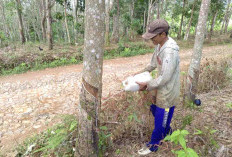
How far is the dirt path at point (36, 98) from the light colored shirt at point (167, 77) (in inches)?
43.3

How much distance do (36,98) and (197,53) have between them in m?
5.32

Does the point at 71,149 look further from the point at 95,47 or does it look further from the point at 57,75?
the point at 57,75

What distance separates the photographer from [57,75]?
26.1ft

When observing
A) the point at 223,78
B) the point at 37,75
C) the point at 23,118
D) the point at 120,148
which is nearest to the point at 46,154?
the point at 120,148

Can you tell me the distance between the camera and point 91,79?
200 centimetres

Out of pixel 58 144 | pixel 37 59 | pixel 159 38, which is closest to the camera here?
pixel 159 38

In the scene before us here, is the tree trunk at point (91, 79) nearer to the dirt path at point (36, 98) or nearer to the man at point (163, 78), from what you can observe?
the man at point (163, 78)

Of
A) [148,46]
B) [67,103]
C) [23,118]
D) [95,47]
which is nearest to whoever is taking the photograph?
[95,47]

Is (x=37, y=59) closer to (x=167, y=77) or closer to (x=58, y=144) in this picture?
(x=58, y=144)

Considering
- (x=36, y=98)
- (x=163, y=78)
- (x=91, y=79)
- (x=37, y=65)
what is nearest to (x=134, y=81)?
(x=163, y=78)

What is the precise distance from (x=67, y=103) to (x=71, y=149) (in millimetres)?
2817

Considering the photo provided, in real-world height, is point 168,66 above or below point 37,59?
above

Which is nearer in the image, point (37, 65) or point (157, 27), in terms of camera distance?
point (157, 27)

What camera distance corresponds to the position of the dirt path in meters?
3.76
